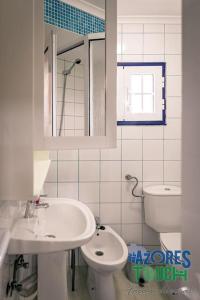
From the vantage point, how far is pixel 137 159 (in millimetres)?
1882

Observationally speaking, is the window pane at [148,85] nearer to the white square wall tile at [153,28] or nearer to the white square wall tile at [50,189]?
the white square wall tile at [153,28]

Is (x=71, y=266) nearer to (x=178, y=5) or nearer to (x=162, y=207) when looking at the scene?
(x=162, y=207)

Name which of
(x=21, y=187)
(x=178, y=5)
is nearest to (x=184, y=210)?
(x=21, y=187)

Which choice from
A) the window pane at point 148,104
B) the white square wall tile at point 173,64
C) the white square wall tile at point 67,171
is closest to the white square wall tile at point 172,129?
the window pane at point 148,104

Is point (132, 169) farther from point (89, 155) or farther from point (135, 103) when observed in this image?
point (135, 103)

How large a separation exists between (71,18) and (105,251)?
1.64 metres

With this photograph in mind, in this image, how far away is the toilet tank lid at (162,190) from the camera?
1.71 meters

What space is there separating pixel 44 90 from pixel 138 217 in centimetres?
149

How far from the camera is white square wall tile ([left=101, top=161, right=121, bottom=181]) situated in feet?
6.13

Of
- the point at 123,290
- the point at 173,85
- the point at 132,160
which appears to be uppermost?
the point at 173,85

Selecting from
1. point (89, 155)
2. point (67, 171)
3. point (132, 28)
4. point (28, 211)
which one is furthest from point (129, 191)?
point (132, 28)

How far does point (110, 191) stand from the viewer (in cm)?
188

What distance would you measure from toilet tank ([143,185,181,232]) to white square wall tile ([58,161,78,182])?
69 cm

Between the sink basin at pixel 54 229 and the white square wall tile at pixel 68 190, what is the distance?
349 mm
